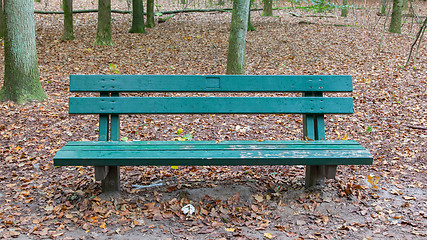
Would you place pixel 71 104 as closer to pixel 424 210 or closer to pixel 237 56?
pixel 424 210

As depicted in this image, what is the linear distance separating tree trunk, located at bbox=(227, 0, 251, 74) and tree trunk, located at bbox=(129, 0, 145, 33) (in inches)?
267

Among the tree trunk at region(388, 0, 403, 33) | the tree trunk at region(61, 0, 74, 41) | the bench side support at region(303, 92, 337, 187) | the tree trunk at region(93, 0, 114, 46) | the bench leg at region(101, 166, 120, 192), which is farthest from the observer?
the tree trunk at region(388, 0, 403, 33)

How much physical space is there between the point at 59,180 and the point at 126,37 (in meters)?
10.2

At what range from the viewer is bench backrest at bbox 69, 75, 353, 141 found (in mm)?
3531

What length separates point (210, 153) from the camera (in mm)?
3082

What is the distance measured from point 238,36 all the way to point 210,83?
14.8 ft

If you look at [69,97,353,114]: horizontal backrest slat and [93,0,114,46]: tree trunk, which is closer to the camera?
[69,97,353,114]: horizontal backrest slat

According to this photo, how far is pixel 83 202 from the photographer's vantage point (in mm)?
3295

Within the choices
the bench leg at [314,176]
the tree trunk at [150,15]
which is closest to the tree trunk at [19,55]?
the bench leg at [314,176]

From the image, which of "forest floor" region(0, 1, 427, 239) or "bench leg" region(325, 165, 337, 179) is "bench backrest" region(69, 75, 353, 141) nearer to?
"bench leg" region(325, 165, 337, 179)

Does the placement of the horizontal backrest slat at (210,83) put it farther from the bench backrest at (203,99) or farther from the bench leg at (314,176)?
the bench leg at (314,176)

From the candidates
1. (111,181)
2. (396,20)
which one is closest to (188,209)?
(111,181)

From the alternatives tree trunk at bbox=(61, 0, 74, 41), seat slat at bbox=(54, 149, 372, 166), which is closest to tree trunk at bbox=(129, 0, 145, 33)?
tree trunk at bbox=(61, 0, 74, 41)

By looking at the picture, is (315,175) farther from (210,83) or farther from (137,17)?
(137,17)
